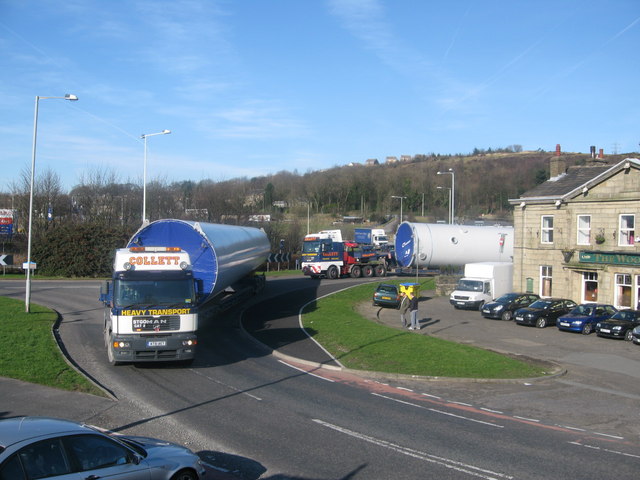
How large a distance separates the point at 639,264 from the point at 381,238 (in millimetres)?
44281

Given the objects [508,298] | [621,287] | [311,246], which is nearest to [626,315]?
[621,287]

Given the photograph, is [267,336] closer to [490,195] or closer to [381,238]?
[381,238]

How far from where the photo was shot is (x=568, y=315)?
28.7 meters

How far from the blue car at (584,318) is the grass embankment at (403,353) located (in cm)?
Result: 820

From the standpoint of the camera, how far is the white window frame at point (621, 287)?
31.5 metres

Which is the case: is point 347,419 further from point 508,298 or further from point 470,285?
point 470,285

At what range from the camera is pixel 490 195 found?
360 feet

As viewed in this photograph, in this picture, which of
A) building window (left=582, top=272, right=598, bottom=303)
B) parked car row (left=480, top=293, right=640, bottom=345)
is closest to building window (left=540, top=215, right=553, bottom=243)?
building window (left=582, top=272, right=598, bottom=303)

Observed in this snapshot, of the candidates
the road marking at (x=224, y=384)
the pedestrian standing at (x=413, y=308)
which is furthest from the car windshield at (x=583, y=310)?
the road marking at (x=224, y=384)

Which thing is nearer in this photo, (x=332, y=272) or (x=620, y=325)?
(x=620, y=325)

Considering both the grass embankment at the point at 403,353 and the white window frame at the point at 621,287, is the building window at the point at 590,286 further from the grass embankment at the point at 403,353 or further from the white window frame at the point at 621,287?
the grass embankment at the point at 403,353

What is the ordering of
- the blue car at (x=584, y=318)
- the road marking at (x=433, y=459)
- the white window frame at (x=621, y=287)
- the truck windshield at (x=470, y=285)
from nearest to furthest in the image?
the road marking at (x=433, y=459) → the blue car at (x=584, y=318) → the white window frame at (x=621, y=287) → the truck windshield at (x=470, y=285)

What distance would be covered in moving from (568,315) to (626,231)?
6.69 metres

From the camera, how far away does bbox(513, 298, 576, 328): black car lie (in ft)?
97.7
